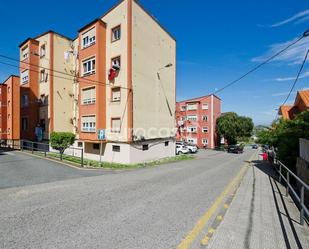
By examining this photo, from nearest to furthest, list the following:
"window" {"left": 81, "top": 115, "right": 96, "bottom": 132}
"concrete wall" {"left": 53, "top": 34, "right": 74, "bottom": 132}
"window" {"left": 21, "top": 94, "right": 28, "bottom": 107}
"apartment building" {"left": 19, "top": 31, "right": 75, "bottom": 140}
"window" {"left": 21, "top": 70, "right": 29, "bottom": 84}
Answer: "window" {"left": 81, "top": 115, "right": 96, "bottom": 132}, "apartment building" {"left": 19, "top": 31, "right": 75, "bottom": 140}, "concrete wall" {"left": 53, "top": 34, "right": 74, "bottom": 132}, "window" {"left": 21, "top": 94, "right": 28, "bottom": 107}, "window" {"left": 21, "top": 70, "right": 29, "bottom": 84}

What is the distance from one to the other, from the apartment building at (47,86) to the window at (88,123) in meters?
4.92

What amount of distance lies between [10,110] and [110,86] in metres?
14.2

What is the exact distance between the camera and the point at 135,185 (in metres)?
7.39

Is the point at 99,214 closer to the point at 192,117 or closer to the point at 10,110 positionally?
the point at 10,110

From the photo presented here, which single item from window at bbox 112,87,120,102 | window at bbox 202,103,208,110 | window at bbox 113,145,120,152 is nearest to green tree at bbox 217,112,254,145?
window at bbox 202,103,208,110

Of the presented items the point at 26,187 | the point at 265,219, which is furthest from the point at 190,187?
the point at 26,187

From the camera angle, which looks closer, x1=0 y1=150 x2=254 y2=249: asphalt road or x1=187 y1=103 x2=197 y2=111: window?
x1=0 y1=150 x2=254 y2=249: asphalt road

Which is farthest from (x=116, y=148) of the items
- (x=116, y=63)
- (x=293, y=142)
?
(x=293, y=142)

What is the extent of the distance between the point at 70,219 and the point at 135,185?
3.34 metres

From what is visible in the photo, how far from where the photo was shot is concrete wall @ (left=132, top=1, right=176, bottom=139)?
18109mm

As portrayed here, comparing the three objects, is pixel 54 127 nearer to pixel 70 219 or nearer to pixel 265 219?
pixel 70 219

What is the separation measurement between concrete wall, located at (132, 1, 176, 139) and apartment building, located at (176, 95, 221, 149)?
2327 centimetres

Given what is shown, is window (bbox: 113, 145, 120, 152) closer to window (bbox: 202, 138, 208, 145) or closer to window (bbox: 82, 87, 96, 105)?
window (bbox: 82, 87, 96, 105)

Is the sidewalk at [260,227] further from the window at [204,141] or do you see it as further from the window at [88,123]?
the window at [204,141]
